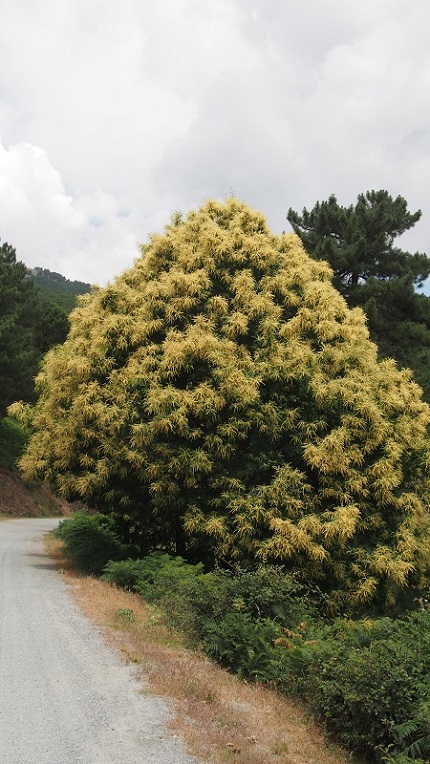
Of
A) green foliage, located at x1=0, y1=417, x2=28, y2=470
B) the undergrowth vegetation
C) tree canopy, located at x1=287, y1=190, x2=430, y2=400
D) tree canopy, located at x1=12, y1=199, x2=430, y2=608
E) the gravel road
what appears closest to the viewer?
the gravel road

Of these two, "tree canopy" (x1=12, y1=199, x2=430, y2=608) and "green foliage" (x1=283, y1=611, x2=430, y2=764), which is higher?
"tree canopy" (x1=12, y1=199, x2=430, y2=608)

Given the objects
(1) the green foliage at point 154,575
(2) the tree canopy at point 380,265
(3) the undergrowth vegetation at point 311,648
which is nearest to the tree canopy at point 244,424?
(1) the green foliage at point 154,575

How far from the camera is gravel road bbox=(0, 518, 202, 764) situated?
5.38 m

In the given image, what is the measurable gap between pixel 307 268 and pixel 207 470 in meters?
6.91

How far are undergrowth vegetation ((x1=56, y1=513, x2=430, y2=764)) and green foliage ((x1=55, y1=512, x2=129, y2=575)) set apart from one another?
2.34 meters

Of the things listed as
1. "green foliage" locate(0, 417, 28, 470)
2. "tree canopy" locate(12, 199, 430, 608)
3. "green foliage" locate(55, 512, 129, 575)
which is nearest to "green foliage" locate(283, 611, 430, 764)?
"tree canopy" locate(12, 199, 430, 608)

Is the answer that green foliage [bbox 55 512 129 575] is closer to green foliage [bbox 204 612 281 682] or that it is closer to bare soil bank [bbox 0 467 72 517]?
green foliage [bbox 204 612 281 682]

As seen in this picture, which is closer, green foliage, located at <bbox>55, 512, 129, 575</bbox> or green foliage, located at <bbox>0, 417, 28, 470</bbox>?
green foliage, located at <bbox>55, 512, 129, 575</bbox>

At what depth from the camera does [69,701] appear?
6.55 m

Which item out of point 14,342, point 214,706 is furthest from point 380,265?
point 214,706

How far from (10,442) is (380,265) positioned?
3083 cm

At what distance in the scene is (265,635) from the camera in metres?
9.66

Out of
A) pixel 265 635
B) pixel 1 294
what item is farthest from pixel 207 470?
pixel 1 294

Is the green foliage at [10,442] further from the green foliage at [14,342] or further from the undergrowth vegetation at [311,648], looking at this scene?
the undergrowth vegetation at [311,648]
